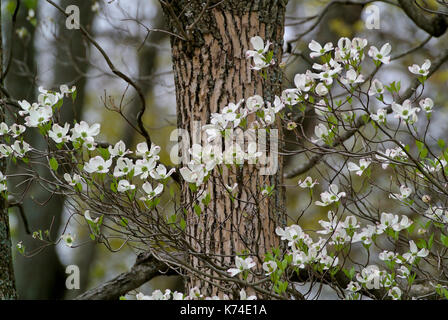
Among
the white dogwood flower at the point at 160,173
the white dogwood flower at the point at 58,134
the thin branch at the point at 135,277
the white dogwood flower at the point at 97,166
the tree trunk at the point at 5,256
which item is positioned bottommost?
the thin branch at the point at 135,277

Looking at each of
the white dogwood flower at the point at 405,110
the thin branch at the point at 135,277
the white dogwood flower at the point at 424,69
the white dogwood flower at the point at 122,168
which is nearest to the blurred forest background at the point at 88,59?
the thin branch at the point at 135,277

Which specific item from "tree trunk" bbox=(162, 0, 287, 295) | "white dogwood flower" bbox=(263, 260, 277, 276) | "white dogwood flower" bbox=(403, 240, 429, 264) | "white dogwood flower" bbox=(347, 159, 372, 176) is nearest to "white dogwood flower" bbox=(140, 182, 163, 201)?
"white dogwood flower" bbox=(263, 260, 277, 276)

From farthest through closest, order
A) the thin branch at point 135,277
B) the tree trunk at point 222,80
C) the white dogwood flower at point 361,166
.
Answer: the thin branch at point 135,277 < the tree trunk at point 222,80 < the white dogwood flower at point 361,166

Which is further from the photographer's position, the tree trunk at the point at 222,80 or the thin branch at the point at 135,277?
the thin branch at the point at 135,277

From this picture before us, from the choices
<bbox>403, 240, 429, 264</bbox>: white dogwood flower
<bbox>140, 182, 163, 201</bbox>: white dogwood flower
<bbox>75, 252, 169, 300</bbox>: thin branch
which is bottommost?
<bbox>75, 252, 169, 300</bbox>: thin branch

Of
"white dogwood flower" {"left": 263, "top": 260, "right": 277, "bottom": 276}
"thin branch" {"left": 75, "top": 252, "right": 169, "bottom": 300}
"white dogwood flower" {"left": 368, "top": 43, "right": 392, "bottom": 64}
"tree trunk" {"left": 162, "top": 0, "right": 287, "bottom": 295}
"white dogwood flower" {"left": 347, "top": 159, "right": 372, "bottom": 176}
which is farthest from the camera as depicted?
"thin branch" {"left": 75, "top": 252, "right": 169, "bottom": 300}

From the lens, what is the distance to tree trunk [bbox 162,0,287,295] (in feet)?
8.72

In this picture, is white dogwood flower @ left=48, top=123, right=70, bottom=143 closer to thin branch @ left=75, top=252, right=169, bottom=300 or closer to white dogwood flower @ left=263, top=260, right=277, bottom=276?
white dogwood flower @ left=263, top=260, right=277, bottom=276

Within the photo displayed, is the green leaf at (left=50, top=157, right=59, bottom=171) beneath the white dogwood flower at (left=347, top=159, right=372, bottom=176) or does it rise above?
above

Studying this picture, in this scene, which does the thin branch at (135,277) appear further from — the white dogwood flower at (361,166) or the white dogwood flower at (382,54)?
the white dogwood flower at (382,54)

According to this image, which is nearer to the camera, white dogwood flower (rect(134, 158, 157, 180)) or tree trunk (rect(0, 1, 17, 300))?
white dogwood flower (rect(134, 158, 157, 180))

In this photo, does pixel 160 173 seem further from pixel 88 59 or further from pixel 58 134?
pixel 88 59

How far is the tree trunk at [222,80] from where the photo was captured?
2.66m
